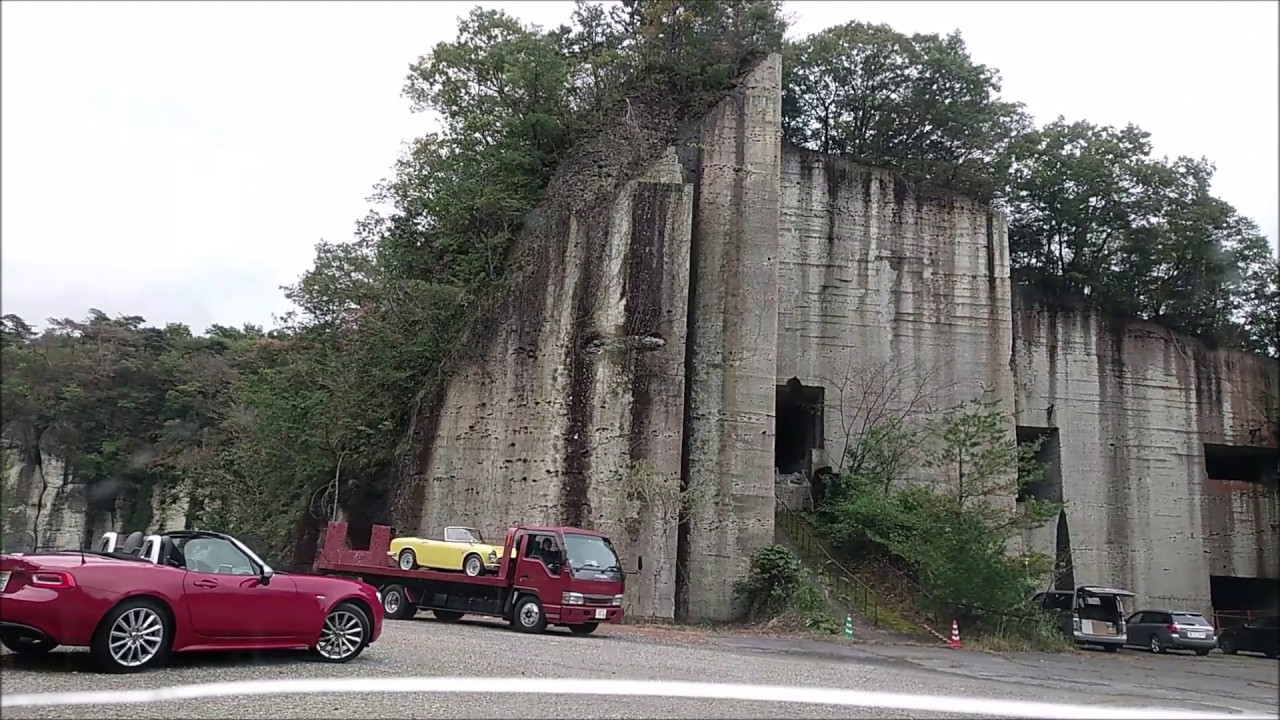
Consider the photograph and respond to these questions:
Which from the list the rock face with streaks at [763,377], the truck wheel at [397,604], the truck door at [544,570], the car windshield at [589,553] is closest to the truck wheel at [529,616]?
the truck door at [544,570]

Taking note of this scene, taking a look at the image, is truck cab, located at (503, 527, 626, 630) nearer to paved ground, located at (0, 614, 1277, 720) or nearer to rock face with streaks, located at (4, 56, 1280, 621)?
paved ground, located at (0, 614, 1277, 720)

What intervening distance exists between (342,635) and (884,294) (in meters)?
24.8

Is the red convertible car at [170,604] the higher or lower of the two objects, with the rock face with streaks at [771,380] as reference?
lower

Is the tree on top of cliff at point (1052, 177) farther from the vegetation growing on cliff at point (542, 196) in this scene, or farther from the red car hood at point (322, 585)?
the red car hood at point (322, 585)

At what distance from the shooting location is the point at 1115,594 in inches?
982

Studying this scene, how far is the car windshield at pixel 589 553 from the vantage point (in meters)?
16.2

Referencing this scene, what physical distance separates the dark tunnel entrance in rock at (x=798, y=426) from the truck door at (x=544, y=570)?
14.9 metres

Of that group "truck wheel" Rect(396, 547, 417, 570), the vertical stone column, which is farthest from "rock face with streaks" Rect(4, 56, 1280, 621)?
"truck wheel" Rect(396, 547, 417, 570)

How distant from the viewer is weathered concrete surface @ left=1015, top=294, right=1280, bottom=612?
33.0 metres

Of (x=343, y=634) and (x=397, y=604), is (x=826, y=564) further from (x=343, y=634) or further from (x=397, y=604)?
(x=343, y=634)

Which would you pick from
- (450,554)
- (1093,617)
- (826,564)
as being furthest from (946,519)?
(450,554)

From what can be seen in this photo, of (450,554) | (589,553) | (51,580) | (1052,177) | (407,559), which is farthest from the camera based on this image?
(1052,177)

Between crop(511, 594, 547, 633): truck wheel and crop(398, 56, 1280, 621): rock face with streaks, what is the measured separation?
20.5 feet

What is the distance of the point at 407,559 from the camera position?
1773 centimetres
